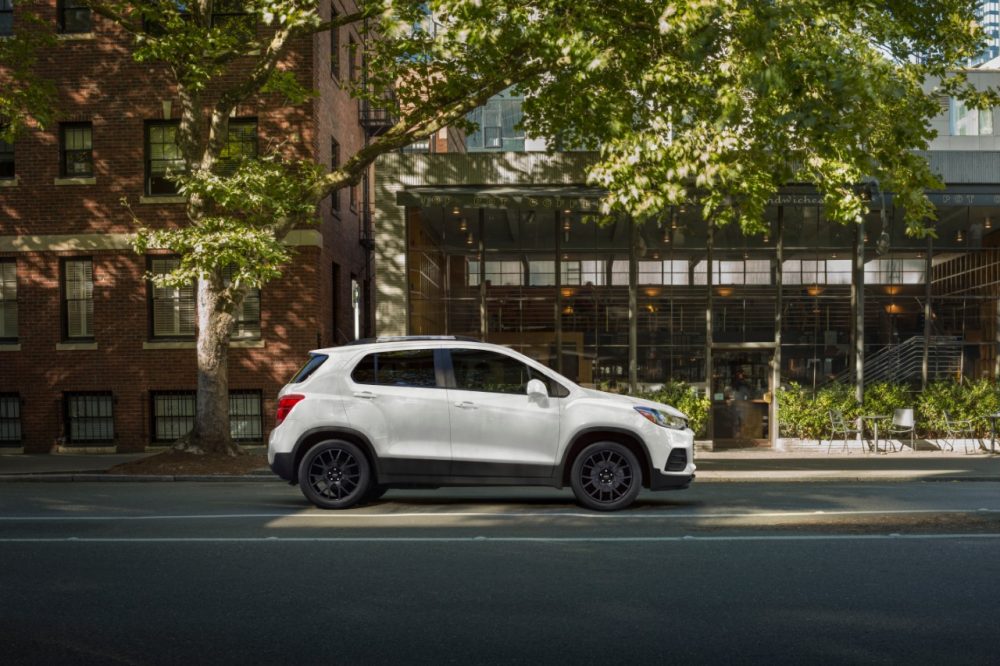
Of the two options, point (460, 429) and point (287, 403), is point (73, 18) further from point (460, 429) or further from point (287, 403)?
point (460, 429)

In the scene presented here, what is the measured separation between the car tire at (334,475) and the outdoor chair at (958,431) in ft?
48.0

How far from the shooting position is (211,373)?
1738cm

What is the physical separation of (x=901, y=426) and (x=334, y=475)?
14.4m

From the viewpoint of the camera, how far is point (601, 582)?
7035 mm

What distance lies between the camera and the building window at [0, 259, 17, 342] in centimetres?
2242

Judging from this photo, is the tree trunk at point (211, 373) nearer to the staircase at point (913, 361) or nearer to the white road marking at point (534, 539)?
the white road marking at point (534, 539)

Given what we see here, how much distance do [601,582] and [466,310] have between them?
49.3 feet

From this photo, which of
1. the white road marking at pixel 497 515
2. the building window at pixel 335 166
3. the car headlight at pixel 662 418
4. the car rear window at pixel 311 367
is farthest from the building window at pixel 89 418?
the car headlight at pixel 662 418

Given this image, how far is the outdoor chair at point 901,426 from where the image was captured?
2058 centimetres

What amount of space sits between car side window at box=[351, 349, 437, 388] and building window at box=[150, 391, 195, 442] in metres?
12.2

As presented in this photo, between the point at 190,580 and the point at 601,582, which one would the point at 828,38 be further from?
the point at 190,580

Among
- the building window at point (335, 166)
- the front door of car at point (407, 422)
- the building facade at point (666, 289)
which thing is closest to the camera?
the front door of car at point (407, 422)

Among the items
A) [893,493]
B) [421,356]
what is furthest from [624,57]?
[893,493]

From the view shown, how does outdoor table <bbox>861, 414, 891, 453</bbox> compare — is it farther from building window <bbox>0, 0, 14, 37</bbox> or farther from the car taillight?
building window <bbox>0, 0, 14, 37</bbox>
